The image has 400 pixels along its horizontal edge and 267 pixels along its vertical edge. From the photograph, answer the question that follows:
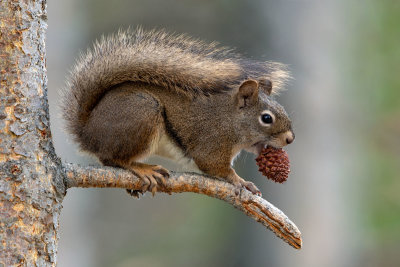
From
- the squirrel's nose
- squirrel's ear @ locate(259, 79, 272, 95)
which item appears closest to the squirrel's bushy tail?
squirrel's ear @ locate(259, 79, 272, 95)

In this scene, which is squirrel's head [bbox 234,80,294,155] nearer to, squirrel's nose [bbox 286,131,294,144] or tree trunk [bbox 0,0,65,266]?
squirrel's nose [bbox 286,131,294,144]

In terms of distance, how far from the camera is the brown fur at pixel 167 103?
7.93 feet

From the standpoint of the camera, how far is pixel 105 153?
243 centimetres

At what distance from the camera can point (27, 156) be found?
1.88 metres

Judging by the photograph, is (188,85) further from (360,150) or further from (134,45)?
(360,150)

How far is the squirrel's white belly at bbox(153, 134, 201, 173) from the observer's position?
2.54m

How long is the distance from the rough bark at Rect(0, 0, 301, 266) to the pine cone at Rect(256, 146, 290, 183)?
0.38 metres

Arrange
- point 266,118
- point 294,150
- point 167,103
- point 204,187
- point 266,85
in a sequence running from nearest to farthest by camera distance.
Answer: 1. point 204,187
2. point 167,103
3. point 266,118
4. point 266,85
5. point 294,150

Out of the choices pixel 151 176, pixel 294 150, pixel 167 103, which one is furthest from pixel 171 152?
pixel 294 150

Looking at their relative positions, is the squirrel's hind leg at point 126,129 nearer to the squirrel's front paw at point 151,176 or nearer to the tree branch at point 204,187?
the squirrel's front paw at point 151,176

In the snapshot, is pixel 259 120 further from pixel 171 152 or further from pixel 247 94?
pixel 171 152

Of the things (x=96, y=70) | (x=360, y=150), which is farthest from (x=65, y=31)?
(x=96, y=70)

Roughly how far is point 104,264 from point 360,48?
3338mm

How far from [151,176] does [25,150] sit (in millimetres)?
529
